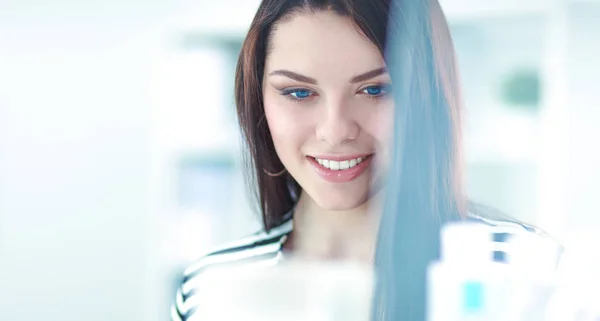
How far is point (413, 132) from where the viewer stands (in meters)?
0.44

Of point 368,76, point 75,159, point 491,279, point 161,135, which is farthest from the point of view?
point 75,159

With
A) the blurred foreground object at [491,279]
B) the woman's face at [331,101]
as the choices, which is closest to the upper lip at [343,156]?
the woman's face at [331,101]

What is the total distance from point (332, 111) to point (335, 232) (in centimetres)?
15

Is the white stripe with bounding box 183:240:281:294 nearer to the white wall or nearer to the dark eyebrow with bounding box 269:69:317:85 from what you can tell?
the dark eyebrow with bounding box 269:69:317:85

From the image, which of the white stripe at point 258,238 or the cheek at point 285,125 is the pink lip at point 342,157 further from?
the white stripe at point 258,238

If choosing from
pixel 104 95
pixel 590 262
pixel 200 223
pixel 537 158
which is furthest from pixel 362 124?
pixel 104 95

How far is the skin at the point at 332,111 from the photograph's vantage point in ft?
1.48

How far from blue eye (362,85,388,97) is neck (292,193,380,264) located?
8cm

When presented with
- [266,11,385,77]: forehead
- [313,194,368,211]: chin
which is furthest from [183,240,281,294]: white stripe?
[266,11,385,77]: forehead

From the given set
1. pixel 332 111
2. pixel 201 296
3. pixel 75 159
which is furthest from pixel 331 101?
pixel 75 159

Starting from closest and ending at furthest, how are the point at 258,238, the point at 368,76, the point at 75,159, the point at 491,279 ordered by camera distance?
the point at 491,279, the point at 368,76, the point at 258,238, the point at 75,159

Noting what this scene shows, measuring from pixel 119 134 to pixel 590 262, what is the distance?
1.10m

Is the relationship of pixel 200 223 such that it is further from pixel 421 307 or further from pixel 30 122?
pixel 421 307

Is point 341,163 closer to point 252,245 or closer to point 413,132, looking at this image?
point 413,132
